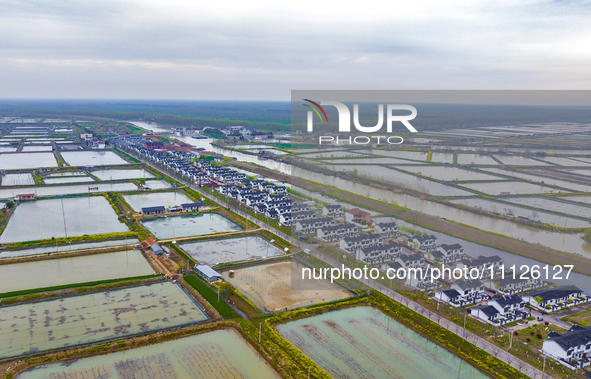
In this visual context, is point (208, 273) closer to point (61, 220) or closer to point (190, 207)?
point (190, 207)

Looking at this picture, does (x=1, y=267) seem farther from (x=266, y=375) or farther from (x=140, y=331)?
(x=266, y=375)

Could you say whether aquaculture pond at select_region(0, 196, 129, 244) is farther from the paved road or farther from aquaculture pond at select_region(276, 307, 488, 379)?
aquaculture pond at select_region(276, 307, 488, 379)

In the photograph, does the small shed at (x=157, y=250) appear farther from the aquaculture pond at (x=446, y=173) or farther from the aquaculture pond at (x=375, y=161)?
the aquaculture pond at (x=446, y=173)

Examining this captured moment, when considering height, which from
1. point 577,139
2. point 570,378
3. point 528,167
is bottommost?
point 570,378

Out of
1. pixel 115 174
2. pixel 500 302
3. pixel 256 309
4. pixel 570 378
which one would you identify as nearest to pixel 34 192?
pixel 115 174

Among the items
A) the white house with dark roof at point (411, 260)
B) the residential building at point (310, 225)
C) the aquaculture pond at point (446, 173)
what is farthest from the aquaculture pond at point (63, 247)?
the aquaculture pond at point (446, 173)

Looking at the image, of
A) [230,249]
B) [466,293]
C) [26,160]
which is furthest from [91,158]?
[466,293]

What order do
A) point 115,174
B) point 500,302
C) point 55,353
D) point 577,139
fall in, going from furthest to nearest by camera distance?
point 115,174
point 577,139
point 500,302
point 55,353
